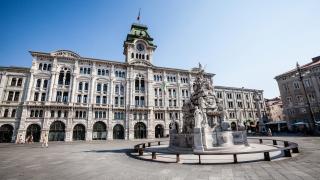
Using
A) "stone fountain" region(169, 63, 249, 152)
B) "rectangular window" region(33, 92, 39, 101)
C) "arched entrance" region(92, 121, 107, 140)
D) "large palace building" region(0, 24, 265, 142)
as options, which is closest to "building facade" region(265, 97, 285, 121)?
"large palace building" region(0, 24, 265, 142)

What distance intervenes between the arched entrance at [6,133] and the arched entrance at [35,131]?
11.9 feet

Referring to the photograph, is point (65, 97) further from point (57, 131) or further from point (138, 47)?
point (138, 47)

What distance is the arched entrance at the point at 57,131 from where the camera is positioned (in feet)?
120

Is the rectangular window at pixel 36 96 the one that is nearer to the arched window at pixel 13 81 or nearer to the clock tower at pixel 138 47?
the arched window at pixel 13 81

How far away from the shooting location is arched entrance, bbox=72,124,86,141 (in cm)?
3853

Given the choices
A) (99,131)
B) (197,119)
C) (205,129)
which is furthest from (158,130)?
(197,119)

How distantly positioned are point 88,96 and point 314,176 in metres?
41.9

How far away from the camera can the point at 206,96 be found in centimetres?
1755

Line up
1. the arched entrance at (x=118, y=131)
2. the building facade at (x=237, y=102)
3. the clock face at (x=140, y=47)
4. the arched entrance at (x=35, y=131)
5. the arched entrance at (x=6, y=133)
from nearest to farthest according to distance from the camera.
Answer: the arched entrance at (x=6, y=133), the arched entrance at (x=35, y=131), the arched entrance at (x=118, y=131), the clock face at (x=140, y=47), the building facade at (x=237, y=102)

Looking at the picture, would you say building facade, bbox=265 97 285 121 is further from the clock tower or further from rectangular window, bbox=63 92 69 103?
rectangular window, bbox=63 92 69 103

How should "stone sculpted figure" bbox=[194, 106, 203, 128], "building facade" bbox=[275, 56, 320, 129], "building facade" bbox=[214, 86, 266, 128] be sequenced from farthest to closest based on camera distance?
"building facade" bbox=[214, 86, 266, 128], "building facade" bbox=[275, 56, 320, 129], "stone sculpted figure" bbox=[194, 106, 203, 128]

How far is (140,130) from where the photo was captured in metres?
43.9

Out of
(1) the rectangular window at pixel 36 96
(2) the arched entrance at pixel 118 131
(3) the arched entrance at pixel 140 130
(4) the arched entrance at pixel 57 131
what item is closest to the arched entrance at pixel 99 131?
(2) the arched entrance at pixel 118 131

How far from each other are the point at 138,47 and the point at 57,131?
30.8 metres
